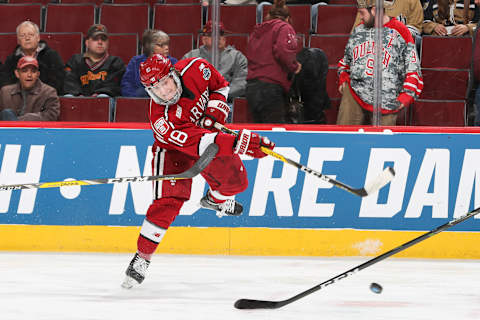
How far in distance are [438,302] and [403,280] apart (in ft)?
1.82

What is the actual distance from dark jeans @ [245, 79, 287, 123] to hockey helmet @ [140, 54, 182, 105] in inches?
43.1

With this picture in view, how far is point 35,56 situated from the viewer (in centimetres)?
461

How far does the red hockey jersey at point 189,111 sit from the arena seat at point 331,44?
3.07ft

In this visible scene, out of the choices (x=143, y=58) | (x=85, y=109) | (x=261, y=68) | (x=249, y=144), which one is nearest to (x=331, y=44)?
(x=261, y=68)

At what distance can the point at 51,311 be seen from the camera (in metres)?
3.02

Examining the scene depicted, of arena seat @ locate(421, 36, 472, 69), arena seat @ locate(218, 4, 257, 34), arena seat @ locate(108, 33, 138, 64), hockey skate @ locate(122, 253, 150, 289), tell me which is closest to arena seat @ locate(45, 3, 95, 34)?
arena seat @ locate(108, 33, 138, 64)

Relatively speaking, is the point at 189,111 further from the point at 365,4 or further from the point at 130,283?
the point at 365,4

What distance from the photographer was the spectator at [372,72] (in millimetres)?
4488

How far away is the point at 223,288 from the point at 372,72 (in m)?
1.72

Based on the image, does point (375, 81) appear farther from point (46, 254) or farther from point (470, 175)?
point (46, 254)

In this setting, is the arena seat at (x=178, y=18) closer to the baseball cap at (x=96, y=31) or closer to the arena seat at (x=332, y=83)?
the baseball cap at (x=96, y=31)

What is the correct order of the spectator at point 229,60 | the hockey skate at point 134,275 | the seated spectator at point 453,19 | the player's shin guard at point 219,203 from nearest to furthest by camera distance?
1. the hockey skate at point 134,275
2. the player's shin guard at point 219,203
3. the seated spectator at point 453,19
4. the spectator at point 229,60

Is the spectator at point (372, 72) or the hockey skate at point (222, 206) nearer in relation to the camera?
the hockey skate at point (222, 206)

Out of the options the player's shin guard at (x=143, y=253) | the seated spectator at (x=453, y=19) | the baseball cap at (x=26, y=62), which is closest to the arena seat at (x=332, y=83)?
the seated spectator at (x=453, y=19)
